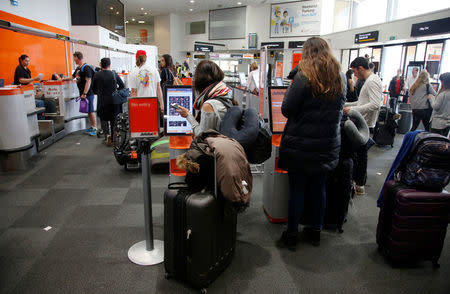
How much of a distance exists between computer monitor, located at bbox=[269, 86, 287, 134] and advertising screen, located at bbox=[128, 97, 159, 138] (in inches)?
46.2

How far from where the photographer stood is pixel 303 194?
246 cm

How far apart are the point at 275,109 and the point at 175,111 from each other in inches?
36.6

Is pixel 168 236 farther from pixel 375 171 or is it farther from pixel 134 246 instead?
pixel 375 171

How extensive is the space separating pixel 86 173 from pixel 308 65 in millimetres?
3428

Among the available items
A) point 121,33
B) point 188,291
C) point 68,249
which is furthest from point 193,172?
point 121,33

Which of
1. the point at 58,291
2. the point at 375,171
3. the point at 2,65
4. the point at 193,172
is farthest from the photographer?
the point at 2,65

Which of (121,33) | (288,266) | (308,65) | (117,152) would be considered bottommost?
(288,266)

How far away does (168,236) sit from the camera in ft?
6.57

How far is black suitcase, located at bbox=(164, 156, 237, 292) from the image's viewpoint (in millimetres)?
1845

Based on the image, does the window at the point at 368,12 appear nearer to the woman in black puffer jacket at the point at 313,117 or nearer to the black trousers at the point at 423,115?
the black trousers at the point at 423,115

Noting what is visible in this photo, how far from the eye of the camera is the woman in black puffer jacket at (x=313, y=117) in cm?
216

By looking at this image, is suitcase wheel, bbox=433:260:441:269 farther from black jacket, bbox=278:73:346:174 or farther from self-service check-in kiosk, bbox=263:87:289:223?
self-service check-in kiosk, bbox=263:87:289:223

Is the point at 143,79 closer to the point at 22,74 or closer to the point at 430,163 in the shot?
the point at 22,74

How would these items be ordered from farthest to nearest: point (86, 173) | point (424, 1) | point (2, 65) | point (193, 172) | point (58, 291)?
point (424, 1), point (2, 65), point (86, 173), point (58, 291), point (193, 172)
